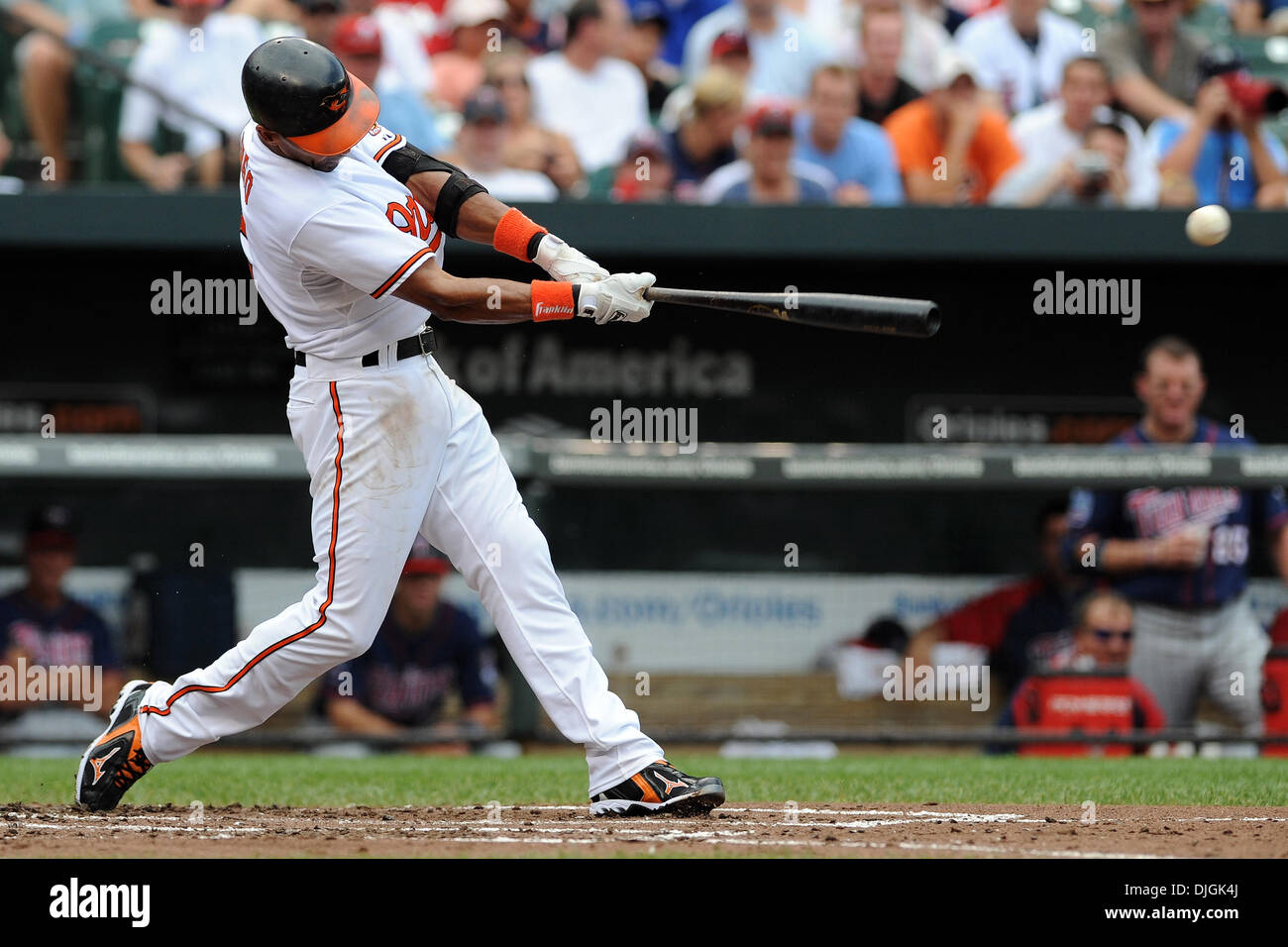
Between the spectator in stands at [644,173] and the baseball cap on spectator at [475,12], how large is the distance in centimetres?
149

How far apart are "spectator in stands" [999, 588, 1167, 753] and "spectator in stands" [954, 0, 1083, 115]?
128 inches

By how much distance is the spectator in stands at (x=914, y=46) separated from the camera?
888cm

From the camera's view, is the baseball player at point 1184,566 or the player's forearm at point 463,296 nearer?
the player's forearm at point 463,296

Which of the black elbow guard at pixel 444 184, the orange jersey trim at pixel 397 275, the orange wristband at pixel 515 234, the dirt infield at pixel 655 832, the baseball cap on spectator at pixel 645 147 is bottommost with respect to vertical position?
the dirt infield at pixel 655 832

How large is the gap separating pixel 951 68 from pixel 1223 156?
1.34 metres

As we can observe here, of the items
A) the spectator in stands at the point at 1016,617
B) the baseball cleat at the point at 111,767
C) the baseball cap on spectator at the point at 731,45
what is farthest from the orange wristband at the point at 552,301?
the baseball cap on spectator at the point at 731,45

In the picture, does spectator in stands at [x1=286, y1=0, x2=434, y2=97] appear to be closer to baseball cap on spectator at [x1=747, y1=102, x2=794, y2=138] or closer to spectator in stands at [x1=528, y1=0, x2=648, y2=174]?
spectator in stands at [x1=528, y1=0, x2=648, y2=174]

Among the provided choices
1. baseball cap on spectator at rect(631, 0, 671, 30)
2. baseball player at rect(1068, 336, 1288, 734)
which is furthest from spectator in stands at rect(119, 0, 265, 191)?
baseball player at rect(1068, 336, 1288, 734)

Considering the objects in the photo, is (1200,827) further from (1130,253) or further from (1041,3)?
(1041,3)

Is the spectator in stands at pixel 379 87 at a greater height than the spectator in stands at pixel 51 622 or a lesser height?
greater

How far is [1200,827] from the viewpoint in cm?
405

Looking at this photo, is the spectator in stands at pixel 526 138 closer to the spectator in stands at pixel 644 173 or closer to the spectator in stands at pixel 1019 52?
the spectator in stands at pixel 644 173

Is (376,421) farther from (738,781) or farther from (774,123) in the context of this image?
(774,123)

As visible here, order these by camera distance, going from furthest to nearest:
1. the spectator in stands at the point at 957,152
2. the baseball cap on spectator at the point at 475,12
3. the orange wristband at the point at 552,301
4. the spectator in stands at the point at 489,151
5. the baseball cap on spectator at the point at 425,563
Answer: the baseball cap on spectator at the point at 475,12 → the spectator in stands at the point at 957,152 → the spectator in stands at the point at 489,151 → the baseball cap on spectator at the point at 425,563 → the orange wristband at the point at 552,301
